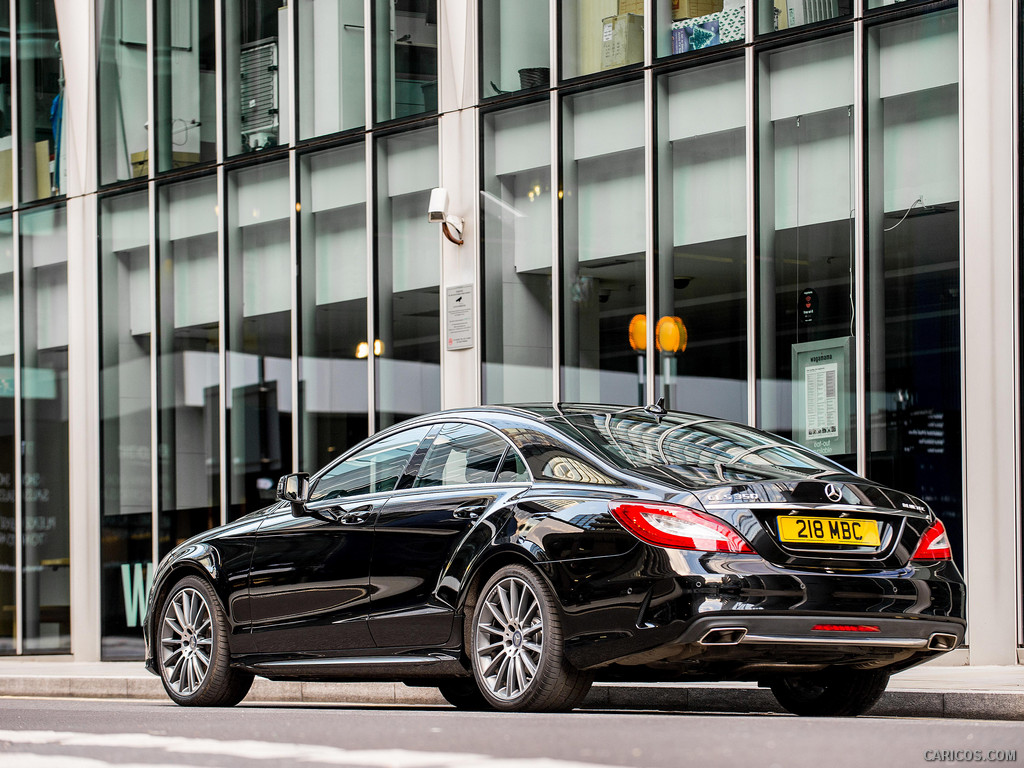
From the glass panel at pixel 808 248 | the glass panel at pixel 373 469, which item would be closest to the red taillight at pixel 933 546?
the glass panel at pixel 373 469

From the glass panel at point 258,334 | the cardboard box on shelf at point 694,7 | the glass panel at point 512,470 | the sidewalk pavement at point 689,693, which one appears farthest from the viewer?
the glass panel at point 258,334

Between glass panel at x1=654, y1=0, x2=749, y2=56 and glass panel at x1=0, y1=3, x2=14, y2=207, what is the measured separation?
9613 mm

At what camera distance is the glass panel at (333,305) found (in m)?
16.0

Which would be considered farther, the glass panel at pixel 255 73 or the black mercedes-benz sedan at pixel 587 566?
the glass panel at pixel 255 73

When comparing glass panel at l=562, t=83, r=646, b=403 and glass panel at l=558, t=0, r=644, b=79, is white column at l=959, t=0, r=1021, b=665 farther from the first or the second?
glass panel at l=558, t=0, r=644, b=79

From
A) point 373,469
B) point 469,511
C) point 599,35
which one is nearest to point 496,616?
point 469,511

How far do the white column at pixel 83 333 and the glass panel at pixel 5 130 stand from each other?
1313 mm

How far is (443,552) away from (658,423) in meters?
1.23

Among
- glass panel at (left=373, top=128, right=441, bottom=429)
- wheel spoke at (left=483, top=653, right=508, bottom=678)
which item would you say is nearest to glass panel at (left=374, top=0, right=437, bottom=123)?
glass panel at (left=373, top=128, right=441, bottom=429)

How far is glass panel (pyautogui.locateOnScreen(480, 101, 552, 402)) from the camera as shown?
1461 cm

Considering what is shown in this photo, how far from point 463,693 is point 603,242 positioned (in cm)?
647

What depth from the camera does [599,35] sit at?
47.1 feet

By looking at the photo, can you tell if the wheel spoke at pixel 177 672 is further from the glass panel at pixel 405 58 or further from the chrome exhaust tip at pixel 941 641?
the glass panel at pixel 405 58

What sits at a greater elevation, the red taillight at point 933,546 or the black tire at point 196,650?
the red taillight at point 933,546
